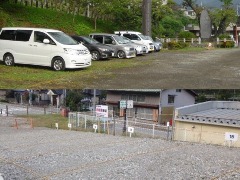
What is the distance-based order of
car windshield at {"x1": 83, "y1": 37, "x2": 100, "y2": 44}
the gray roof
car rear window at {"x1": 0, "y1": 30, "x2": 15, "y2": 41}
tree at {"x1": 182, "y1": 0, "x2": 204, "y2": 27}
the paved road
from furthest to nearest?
tree at {"x1": 182, "y1": 0, "x2": 204, "y2": 27}
car windshield at {"x1": 83, "y1": 37, "x2": 100, "y2": 44}
the gray roof
car rear window at {"x1": 0, "y1": 30, "x2": 15, "y2": 41}
the paved road


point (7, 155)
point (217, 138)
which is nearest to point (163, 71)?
point (217, 138)

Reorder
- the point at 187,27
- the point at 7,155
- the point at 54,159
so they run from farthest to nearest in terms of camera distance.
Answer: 1. the point at 187,27
2. the point at 7,155
3. the point at 54,159

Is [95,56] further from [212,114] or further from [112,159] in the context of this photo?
[112,159]

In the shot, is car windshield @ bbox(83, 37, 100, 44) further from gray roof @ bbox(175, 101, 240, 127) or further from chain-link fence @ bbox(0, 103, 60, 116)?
gray roof @ bbox(175, 101, 240, 127)

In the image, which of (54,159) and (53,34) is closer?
(54,159)

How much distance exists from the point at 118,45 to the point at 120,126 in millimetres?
3829

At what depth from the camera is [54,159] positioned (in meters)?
8.17

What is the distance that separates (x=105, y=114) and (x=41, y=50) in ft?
7.59

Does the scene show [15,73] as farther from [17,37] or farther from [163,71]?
[163,71]

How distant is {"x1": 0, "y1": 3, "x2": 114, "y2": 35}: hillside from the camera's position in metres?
16.1

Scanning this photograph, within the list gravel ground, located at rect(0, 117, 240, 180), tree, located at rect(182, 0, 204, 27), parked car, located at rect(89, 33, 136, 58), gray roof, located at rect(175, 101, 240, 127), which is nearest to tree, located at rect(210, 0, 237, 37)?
tree, located at rect(182, 0, 204, 27)

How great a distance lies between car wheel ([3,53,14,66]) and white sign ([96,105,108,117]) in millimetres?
2374

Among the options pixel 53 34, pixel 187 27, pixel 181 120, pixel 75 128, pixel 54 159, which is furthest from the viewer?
pixel 187 27

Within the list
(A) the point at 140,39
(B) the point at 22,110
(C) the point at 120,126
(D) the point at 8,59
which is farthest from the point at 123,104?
(A) the point at 140,39
